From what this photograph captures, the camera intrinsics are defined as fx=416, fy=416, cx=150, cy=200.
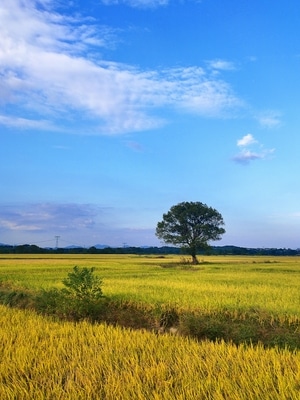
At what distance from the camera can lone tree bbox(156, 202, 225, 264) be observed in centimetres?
6297

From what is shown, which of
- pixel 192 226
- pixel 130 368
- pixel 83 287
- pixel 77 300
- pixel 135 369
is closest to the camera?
pixel 135 369

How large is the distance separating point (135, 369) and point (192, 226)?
193 ft

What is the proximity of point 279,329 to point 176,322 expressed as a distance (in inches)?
123

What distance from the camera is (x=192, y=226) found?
2534 inches

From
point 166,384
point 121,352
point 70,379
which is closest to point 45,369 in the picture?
point 70,379

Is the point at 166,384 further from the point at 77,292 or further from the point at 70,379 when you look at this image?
the point at 77,292

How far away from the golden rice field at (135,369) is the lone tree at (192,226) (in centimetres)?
5454

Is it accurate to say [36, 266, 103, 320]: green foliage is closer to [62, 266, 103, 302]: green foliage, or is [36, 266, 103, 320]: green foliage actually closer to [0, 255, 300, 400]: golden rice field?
[62, 266, 103, 302]: green foliage

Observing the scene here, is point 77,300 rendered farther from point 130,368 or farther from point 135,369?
point 135,369

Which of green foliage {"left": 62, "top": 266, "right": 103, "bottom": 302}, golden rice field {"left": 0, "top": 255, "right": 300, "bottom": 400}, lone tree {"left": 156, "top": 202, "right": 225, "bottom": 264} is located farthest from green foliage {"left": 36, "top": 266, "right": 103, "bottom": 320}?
lone tree {"left": 156, "top": 202, "right": 225, "bottom": 264}

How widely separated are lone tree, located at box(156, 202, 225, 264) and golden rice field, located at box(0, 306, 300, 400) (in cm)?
5454

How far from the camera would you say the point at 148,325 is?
13008 mm

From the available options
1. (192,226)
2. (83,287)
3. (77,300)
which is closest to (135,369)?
(77,300)

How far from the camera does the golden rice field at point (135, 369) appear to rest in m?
4.92
